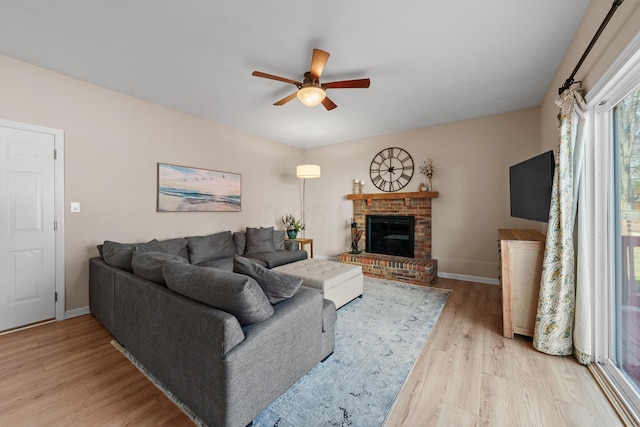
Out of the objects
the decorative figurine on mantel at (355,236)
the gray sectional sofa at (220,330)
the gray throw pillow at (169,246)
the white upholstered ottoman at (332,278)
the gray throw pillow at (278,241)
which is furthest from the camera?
the decorative figurine on mantel at (355,236)

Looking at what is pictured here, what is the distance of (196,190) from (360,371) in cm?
344

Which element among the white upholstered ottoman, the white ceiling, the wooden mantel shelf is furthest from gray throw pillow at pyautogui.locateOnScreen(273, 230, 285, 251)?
the white ceiling

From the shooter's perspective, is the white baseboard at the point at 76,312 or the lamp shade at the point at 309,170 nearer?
the white baseboard at the point at 76,312

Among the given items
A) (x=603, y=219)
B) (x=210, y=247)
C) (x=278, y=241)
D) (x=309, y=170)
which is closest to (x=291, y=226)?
(x=278, y=241)

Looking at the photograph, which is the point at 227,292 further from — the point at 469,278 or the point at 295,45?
the point at 469,278

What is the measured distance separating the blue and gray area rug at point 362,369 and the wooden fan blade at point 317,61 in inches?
94.7

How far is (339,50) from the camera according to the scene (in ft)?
7.64

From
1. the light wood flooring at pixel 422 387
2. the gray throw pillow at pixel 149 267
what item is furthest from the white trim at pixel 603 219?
the gray throw pillow at pixel 149 267

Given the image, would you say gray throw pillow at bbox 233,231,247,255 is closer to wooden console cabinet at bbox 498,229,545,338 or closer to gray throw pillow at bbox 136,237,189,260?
gray throw pillow at bbox 136,237,189,260

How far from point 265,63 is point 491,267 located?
422 cm

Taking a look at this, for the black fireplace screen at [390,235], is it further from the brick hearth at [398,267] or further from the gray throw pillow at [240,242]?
the gray throw pillow at [240,242]

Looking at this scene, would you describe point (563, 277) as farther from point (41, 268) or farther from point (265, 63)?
point (41, 268)

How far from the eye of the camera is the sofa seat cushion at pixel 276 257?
3668 mm

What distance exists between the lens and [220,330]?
4.08 feet
